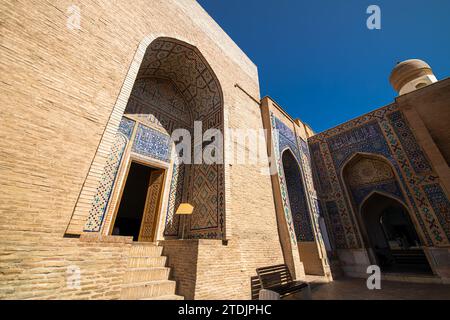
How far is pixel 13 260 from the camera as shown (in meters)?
1.76

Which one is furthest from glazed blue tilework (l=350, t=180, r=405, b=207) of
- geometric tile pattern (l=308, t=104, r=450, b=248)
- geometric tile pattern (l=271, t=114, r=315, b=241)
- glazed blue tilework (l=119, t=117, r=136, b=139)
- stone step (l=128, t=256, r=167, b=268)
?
glazed blue tilework (l=119, t=117, r=136, b=139)

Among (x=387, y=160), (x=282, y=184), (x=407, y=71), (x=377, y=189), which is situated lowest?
(x=282, y=184)

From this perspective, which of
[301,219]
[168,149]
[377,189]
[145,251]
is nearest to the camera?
[145,251]

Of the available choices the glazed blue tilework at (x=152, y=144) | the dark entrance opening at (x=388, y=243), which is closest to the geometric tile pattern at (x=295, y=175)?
the dark entrance opening at (x=388, y=243)

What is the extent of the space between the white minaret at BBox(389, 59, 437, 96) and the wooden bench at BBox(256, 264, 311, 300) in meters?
11.5

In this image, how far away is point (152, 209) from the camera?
5113mm

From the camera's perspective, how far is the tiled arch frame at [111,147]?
229 centimetres

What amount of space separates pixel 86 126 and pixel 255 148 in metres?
4.53

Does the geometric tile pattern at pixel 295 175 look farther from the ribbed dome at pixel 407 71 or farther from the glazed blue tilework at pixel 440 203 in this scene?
the ribbed dome at pixel 407 71

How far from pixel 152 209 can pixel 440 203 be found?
8.46m

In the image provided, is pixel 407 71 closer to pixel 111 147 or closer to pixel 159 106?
pixel 159 106

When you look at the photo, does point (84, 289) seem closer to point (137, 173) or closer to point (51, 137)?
point (51, 137)

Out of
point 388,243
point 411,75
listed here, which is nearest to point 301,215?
→ point 388,243

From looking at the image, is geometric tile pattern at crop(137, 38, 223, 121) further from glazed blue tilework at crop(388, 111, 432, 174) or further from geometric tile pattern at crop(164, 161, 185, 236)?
glazed blue tilework at crop(388, 111, 432, 174)
